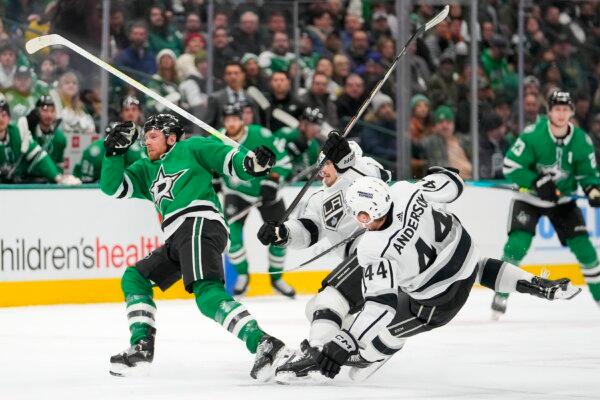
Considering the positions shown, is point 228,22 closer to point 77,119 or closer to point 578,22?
point 77,119

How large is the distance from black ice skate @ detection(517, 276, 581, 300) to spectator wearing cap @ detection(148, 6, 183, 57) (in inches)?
183

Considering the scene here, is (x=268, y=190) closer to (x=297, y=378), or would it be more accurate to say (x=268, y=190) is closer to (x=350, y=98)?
(x=350, y=98)

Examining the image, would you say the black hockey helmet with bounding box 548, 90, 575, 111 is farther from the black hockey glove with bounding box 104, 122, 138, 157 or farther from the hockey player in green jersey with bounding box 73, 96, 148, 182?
the black hockey glove with bounding box 104, 122, 138, 157

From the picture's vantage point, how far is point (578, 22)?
11.0m

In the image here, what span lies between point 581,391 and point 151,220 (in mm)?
4855

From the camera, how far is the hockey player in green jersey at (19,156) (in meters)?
8.78

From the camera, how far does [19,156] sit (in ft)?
29.2

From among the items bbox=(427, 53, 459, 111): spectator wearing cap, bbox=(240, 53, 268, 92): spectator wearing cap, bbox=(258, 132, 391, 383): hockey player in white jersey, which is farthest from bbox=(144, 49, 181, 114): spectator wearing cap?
bbox=(258, 132, 391, 383): hockey player in white jersey

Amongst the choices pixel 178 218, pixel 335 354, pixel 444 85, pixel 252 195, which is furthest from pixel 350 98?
pixel 335 354

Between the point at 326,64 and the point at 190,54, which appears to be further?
the point at 326,64

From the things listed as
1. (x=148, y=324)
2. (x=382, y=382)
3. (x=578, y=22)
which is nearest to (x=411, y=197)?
(x=382, y=382)

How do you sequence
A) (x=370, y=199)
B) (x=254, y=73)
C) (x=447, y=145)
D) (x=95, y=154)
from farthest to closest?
(x=447, y=145), (x=254, y=73), (x=95, y=154), (x=370, y=199)

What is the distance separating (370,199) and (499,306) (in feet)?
10.2

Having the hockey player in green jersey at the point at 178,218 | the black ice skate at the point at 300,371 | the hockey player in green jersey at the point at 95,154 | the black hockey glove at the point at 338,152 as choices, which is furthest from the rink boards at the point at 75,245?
the black ice skate at the point at 300,371
